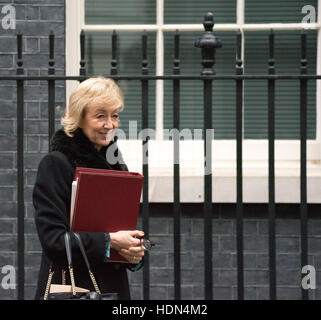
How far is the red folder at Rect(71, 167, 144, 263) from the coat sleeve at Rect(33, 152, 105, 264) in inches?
2.1

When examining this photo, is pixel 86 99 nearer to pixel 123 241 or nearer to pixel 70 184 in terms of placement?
pixel 70 184

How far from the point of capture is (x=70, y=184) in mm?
3311

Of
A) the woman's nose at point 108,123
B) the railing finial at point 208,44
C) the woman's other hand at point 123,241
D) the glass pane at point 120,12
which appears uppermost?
the glass pane at point 120,12

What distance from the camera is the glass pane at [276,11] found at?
5.50 metres

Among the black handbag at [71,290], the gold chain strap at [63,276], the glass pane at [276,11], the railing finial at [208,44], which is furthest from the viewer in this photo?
the glass pane at [276,11]

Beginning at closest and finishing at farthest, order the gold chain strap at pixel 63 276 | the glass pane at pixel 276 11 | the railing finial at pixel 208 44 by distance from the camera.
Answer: the gold chain strap at pixel 63 276
the railing finial at pixel 208 44
the glass pane at pixel 276 11

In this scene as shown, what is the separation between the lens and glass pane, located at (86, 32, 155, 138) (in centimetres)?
555

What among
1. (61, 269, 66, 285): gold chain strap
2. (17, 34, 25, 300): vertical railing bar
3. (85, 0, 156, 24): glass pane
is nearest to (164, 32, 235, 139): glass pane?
(85, 0, 156, 24): glass pane

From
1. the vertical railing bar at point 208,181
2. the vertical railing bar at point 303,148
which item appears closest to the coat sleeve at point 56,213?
the vertical railing bar at point 208,181

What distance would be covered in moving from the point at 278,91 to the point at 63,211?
104 inches

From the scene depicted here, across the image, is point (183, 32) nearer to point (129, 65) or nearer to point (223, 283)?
point (129, 65)

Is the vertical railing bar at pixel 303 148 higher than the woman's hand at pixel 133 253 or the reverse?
higher

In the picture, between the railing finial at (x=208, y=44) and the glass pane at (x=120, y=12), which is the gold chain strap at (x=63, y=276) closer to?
the railing finial at (x=208, y=44)
